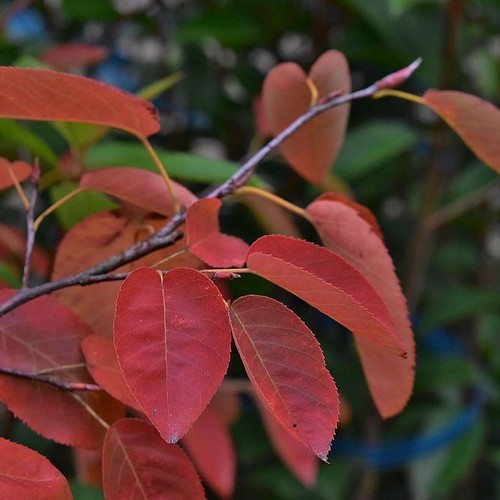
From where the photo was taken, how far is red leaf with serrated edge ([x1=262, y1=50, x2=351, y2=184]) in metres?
0.44

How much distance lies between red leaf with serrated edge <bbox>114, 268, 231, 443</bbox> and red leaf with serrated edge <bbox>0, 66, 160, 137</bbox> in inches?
3.6

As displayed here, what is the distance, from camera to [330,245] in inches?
14.2

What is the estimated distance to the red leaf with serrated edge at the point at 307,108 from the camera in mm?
437

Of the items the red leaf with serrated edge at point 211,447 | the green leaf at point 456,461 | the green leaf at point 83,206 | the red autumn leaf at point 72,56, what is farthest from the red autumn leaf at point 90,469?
the green leaf at point 456,461

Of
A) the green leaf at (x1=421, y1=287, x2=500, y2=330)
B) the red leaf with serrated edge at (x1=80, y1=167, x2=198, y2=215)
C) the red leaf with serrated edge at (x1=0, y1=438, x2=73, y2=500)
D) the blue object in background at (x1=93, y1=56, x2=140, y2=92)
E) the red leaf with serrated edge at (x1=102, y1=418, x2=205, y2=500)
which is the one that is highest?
the red leaf with serrated edge at (x1=80, y1=167, x2=198, y2=215)

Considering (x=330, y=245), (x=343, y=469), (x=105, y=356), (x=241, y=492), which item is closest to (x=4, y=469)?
(x=105, y=356)

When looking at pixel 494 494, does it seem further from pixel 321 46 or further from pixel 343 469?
pixel 321 46

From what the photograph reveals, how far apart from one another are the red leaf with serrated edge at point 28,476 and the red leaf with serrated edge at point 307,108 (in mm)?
244

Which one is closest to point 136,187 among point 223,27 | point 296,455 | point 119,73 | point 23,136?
point 23,136

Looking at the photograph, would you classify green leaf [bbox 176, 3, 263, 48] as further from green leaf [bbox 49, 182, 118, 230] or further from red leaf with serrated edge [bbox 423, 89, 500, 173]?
red leaf with serrated edge [bbox 423, 89, 500, 173]

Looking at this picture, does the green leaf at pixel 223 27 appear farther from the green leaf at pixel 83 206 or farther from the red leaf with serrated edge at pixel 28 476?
the red leaf with serrated edge at pixel 28 476

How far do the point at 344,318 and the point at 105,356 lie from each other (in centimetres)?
11

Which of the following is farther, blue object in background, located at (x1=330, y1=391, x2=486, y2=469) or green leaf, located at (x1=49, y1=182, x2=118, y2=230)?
blue object in background, located at (x1=330, y1=391, x2=486, y2=469)

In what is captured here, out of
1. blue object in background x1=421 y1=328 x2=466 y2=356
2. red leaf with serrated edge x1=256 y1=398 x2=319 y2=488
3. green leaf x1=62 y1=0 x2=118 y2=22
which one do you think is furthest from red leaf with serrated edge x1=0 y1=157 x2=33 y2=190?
blue object in background x1=421 y1=328 x2=466 y2=356
